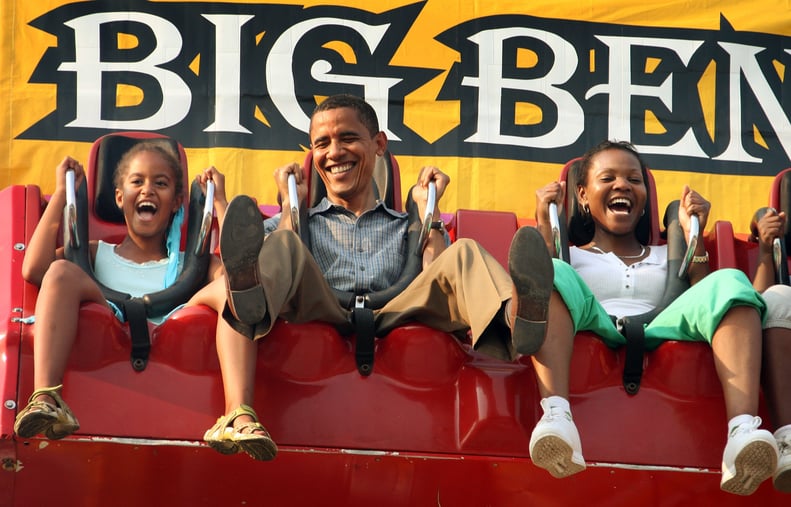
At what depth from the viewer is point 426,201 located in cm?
422

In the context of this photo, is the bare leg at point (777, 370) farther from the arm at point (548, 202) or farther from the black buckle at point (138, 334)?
the black buckle at point (138, 334)

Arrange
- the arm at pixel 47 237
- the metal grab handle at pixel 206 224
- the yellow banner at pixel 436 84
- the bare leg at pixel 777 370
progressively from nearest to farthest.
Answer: the bare leg at pixel 777 370 → the arm at pixel 47 237 → the metal grab handle at pixel 206 224 → the yellow banner at pixel 436 84

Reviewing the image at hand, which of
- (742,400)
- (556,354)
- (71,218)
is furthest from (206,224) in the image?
(742,400)

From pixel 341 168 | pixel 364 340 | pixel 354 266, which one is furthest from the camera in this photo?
pixel 341 168

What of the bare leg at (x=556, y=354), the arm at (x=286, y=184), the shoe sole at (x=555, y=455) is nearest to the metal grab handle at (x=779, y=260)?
the bare leg at (x=556, y=354)

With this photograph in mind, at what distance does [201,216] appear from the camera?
14.2 ft

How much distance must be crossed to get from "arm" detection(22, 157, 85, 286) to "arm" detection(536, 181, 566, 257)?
57.7 inches

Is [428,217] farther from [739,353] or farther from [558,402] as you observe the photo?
[739,353]

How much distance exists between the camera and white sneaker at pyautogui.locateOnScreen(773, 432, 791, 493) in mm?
3420

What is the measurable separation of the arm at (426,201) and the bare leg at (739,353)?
93 cm

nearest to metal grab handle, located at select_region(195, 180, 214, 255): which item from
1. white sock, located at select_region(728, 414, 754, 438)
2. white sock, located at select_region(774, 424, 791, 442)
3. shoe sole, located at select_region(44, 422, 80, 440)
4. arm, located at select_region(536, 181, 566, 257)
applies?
shoe sole, located at select_region(44, 422, 80, 440)

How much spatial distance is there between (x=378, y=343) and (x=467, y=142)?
2.36 m

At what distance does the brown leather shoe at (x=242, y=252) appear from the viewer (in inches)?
130

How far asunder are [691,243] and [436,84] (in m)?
2.13
